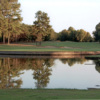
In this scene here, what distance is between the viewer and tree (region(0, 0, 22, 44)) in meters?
56.9

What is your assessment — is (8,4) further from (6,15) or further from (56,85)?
(56,85)

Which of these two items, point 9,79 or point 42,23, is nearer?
point 9,79

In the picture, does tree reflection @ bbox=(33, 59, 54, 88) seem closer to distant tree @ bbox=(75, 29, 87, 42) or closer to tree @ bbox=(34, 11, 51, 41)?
tree @ bbox=(34, 11, 51, 41)

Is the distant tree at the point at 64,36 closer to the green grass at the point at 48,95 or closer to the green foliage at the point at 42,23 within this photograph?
the green foliage at the point at 42,23

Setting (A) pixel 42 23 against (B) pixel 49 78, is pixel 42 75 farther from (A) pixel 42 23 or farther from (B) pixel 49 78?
(A) pixel 42 23

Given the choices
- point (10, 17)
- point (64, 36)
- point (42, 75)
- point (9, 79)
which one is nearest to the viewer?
point (9, 79)

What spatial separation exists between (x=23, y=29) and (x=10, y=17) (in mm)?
5246

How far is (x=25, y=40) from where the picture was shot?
82.8 m

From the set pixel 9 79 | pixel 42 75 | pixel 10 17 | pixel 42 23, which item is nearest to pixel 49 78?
pixel 42 75

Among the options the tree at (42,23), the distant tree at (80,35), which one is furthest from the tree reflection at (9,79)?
the distant tree at (80,35)

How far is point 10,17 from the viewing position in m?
60.0

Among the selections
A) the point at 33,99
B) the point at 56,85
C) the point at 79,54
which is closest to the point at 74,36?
the point at 79,54

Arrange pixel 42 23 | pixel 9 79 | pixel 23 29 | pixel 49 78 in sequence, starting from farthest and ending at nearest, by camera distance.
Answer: pixel 42 23 → pixel 23 29 → pixel 49 78 → pixel 9 79

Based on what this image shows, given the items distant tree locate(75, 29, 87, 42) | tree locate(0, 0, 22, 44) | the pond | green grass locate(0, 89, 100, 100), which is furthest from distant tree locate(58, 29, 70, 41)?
green grass locate(0, 89, 100, 100)
